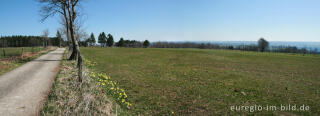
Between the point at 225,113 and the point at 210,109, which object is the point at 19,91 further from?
the point at 225,113

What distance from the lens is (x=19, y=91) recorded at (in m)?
5.84

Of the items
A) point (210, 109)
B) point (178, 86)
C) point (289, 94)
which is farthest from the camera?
point (178, 86)

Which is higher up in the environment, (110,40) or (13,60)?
(110,40)

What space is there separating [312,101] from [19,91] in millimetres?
12012

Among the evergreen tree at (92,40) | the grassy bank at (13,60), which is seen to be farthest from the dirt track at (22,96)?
the evergreen tree at (92,40)

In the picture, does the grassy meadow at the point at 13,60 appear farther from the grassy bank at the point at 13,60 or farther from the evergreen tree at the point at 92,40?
the evergreen tree at the point at 92,40

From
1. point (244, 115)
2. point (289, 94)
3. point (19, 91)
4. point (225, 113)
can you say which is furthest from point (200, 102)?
point (19, 91)

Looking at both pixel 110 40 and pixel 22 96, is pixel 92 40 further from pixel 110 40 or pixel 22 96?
pixel 22 96

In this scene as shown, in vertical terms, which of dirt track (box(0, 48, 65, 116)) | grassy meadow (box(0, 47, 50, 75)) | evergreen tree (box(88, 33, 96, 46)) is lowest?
dirt track (box(0, 48, 65, 116))

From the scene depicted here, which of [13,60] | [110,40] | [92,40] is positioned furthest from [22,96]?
[92,40]

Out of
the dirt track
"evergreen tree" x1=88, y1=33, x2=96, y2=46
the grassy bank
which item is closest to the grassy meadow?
the grassy bank

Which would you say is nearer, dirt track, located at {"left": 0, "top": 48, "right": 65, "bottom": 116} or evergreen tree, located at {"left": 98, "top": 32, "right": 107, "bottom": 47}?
dirt track, located at {"left": 0, "top": 48, "right": 65, "bottom": 116}

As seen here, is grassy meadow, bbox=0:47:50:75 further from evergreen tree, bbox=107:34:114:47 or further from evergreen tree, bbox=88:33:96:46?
evergreen tree, bbox=107:34:114:47

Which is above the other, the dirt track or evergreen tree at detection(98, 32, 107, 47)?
evergreen tree at detection(98, 32, 107, 47)
